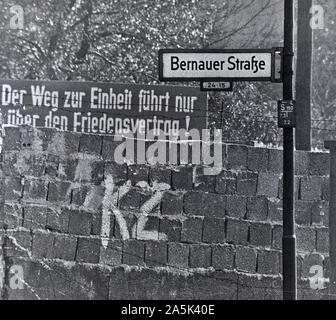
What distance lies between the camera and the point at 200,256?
499 inches

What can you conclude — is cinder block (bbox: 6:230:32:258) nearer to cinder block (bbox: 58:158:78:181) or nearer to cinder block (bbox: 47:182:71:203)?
cinder block (bbox: 47:182:71:203)

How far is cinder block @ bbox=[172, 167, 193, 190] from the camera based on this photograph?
12.7 meters

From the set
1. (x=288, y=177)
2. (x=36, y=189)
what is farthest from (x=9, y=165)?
(x=288, y=177)

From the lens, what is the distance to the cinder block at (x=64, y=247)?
12180 mm

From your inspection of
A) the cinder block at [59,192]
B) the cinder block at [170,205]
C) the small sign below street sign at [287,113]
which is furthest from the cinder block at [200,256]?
the small sign below street sign at [287,113]

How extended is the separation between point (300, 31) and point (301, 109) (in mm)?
2896

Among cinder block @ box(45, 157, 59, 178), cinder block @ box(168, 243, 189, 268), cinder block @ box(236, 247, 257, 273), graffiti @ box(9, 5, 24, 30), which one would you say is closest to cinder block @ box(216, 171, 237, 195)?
cinder block @ box(236, 247, 257, 273)

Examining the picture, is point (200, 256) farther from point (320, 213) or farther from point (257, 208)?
point (320, 213)

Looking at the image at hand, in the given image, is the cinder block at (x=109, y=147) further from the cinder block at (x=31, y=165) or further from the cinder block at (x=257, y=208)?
the cinder block at (x=257, y=208)

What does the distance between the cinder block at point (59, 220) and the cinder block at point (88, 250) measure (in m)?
0.25

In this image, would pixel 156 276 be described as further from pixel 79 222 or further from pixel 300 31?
pixel 300 31

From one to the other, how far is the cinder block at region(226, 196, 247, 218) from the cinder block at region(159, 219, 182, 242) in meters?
0.68
